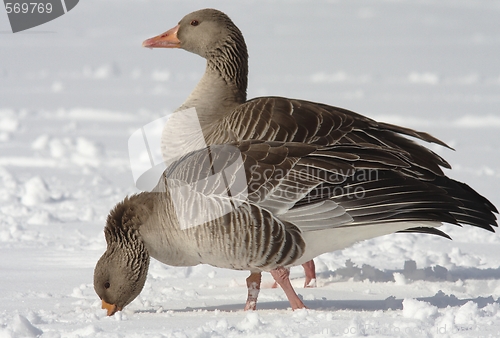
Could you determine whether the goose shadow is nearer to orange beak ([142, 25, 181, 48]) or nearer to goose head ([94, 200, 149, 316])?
goose head ([94, 200, 149, 316])

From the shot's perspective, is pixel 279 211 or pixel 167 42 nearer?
pixel 279 211

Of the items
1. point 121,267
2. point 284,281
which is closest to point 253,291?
point 284,281

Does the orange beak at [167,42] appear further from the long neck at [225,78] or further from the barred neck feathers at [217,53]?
the long neck at [225,78]

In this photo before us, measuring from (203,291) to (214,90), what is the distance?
2146 mm

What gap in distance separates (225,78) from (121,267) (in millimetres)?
2734

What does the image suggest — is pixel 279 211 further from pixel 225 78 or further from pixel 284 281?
pixel 225 78

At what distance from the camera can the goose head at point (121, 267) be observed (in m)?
4.88


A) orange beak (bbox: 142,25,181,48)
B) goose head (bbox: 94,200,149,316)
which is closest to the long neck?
orange beak (bbox: 142,25,181,48)

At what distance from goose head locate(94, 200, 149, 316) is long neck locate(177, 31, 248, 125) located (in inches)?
83.2

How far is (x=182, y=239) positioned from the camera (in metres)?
4.86

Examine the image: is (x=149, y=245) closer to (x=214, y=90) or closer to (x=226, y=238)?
(x=226, y=238)

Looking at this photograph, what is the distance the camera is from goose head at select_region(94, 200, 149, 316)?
488cm

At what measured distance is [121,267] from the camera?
4930mm

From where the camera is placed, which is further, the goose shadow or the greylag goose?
the goose shadow
